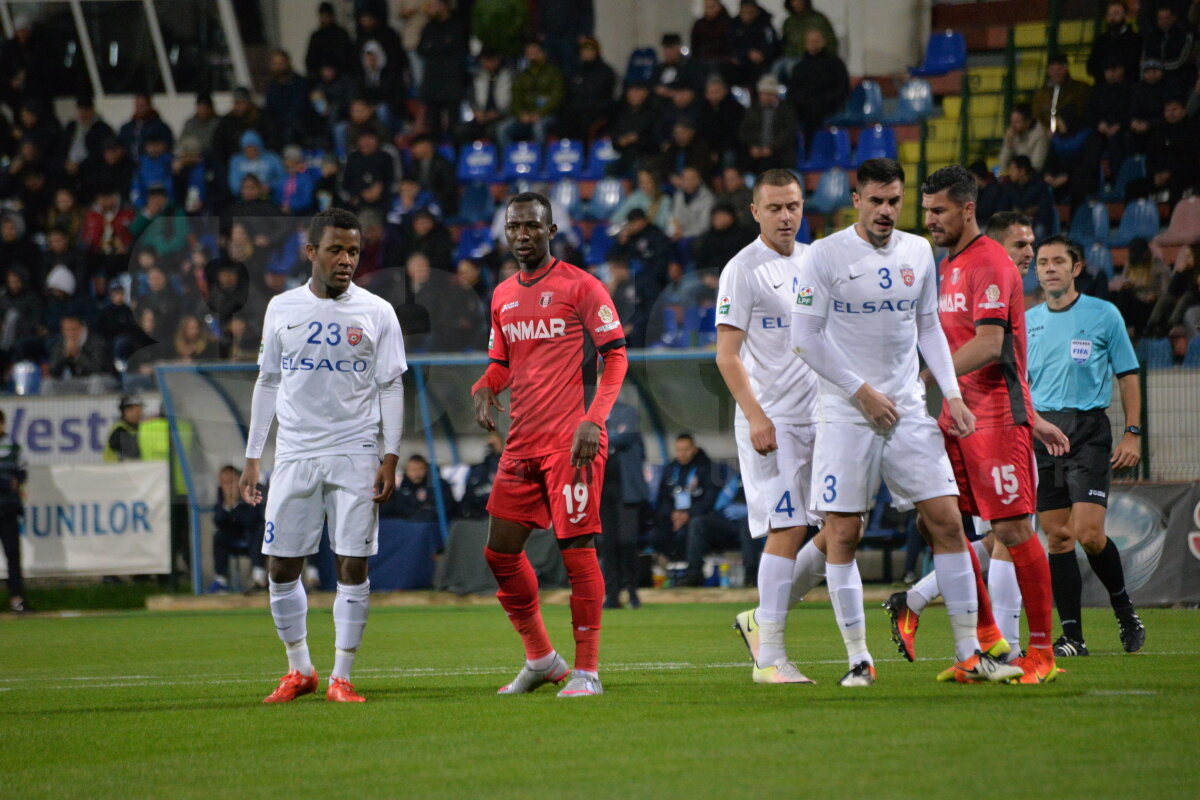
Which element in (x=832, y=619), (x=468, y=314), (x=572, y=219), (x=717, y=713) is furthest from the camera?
(x=572, y=219)

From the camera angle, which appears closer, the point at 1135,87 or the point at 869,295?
the point at 869,295

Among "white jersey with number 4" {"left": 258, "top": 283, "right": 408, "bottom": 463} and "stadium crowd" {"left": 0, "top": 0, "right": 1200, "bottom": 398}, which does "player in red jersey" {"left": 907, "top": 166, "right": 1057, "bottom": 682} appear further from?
"stadium crowd" {"left": 0, "top": 0, "right": 1200, "bottom": 398}

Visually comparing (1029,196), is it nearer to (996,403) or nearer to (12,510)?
(996,403)

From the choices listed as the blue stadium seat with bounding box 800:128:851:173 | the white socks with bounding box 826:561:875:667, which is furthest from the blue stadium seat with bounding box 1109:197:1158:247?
the white socks with bounding box 826:561:875:667

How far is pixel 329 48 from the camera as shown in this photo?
84.0ft

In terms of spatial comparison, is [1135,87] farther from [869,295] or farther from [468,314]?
[869,295]

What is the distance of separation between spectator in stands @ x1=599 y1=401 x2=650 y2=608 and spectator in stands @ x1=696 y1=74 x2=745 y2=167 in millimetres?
5748

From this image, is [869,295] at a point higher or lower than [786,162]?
lower

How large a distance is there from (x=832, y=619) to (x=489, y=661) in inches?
167

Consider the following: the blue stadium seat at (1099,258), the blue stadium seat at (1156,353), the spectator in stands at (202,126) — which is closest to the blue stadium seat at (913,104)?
the blue stadium seat at (1099,258)

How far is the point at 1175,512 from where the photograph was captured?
13.1 metres

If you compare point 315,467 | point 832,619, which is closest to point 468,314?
point 832,619

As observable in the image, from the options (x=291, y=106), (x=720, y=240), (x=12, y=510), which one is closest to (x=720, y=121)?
(x=720, y=240)

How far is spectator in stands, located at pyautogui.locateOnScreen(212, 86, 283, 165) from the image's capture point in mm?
24094
